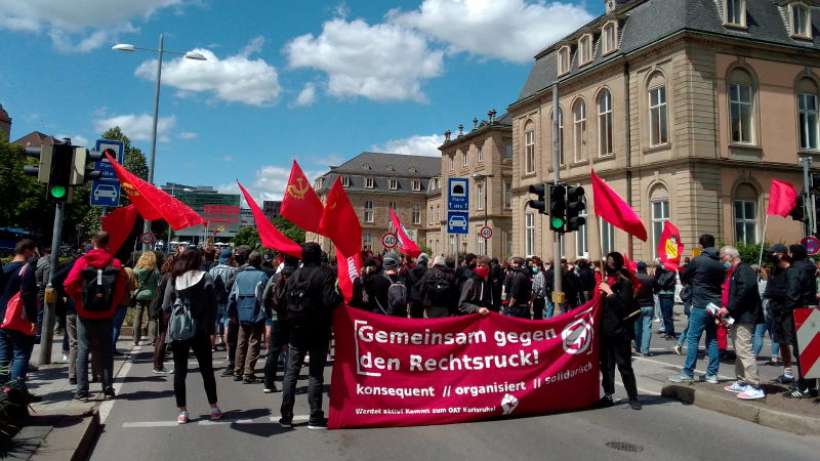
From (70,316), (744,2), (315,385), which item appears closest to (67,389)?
(70,316)

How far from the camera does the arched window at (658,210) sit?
94.8 ft

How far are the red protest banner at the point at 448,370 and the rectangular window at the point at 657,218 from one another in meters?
24.0

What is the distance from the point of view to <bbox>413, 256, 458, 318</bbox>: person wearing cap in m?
9.64

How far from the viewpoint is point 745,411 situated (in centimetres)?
689

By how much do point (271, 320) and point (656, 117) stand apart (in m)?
26.0

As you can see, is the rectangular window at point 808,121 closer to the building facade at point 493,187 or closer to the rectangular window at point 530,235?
the rectangular window at point 530,235

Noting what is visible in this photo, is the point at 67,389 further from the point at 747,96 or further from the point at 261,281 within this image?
the point at 747,96

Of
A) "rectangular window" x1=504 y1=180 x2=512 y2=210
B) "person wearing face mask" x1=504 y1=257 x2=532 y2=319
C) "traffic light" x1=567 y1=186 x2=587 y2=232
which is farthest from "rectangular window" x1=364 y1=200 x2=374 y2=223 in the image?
"traffic light" x1=567 y1=186 x2=587 y2=232

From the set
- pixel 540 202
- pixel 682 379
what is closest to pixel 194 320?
pixel 682 379

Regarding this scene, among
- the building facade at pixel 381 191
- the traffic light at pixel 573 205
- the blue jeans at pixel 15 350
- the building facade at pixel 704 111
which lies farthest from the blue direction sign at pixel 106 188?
the building facade at pixel 381 191

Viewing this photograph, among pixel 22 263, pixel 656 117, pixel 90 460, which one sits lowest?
pixel 90 460

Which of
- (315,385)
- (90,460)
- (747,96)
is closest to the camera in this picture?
(90,460)

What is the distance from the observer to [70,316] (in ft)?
29.4

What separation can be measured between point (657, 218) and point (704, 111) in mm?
5412
